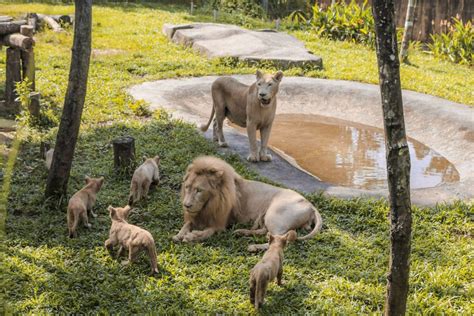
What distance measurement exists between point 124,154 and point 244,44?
8227 millimetres

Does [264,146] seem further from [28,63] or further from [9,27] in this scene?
[9,27]

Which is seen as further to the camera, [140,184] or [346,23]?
[346,23]

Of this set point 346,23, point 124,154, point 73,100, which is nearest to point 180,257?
point 73,100

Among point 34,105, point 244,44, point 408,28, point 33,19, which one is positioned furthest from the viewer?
point 33,19

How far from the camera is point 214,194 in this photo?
5.99 metres

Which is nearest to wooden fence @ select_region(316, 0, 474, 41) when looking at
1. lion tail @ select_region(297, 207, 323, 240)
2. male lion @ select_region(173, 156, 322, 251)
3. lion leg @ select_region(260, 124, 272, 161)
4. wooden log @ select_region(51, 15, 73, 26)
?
wooden log @ select_region(51, 15, 73, 26)

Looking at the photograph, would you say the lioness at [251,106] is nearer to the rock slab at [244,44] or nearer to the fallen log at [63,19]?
the rock slab at [244,44]

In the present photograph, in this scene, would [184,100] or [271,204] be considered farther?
[184,100]

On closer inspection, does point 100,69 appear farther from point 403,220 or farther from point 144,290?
point 403,220

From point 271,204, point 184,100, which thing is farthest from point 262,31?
point 271,204

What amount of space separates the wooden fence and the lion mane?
1315 centimetres

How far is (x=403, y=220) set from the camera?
4113 mm

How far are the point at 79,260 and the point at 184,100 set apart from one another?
20.0ft

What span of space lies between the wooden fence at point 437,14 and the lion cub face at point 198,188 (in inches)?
524
